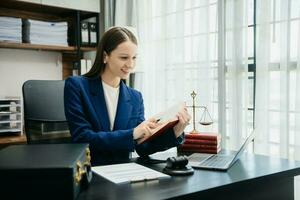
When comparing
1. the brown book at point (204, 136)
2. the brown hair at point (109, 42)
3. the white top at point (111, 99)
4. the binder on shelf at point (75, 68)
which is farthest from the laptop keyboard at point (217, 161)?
the binder on shelf at point (75, 68)

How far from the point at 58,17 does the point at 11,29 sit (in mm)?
630

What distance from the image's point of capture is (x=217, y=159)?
1388 mm

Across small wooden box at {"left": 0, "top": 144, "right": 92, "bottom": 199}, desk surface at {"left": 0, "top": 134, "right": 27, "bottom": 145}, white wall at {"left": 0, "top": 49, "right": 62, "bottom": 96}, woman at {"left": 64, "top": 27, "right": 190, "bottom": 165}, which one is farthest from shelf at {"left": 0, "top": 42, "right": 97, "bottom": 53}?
small wooden box at {"left": 0, "top": 144, "right": 92, "bottom": 199}

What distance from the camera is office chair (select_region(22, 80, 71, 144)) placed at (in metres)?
1.87

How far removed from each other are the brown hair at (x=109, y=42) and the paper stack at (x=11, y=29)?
4.42 feet

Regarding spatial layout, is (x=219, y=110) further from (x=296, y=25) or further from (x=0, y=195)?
(x=0, y=195)

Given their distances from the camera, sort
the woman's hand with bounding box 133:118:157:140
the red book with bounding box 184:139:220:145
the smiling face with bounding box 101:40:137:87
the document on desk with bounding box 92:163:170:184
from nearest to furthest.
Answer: the document on desk with bounding box 92:163:170:184, the woman's hand with bounding box 133:118:157:140, the red book with bounding box 184:139:220:145, the smiling face with bounding box 101:40:137:87

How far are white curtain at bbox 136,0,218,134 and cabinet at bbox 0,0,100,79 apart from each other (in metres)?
0.55

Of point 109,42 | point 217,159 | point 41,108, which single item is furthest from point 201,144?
point 41,108

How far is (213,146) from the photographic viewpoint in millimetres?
1534

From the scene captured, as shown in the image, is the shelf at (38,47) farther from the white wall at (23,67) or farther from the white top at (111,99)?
the white top at (111,99)

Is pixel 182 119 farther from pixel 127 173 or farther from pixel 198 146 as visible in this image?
pixel 127 173

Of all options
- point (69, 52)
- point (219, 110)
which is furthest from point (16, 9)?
point (219, 110)

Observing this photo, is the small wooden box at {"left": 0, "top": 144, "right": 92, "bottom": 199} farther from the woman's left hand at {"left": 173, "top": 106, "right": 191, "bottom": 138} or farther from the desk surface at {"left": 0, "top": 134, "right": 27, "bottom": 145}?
the desk surface at {"left": 0, "top": 134, "right": 27, "bottom": 145}
